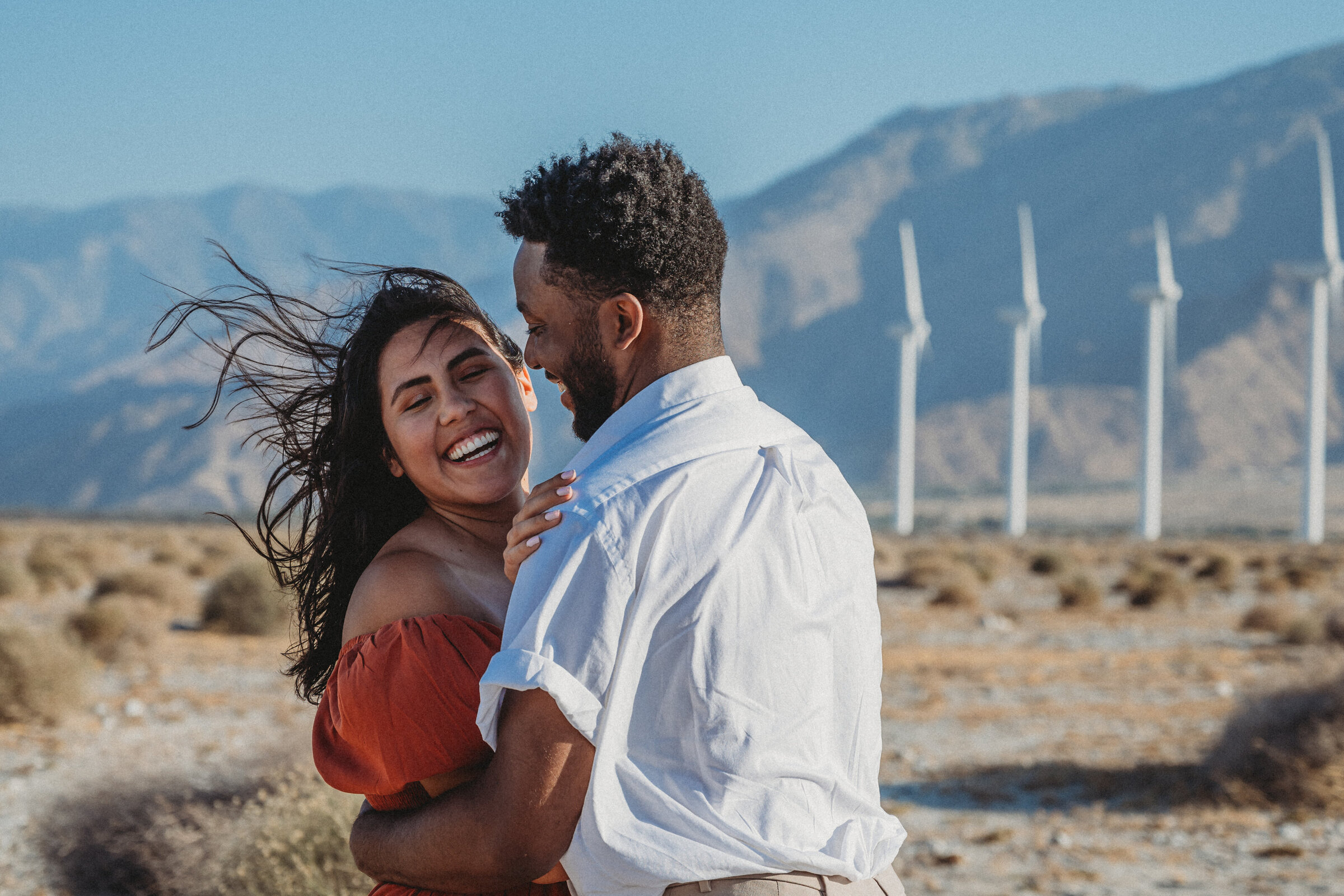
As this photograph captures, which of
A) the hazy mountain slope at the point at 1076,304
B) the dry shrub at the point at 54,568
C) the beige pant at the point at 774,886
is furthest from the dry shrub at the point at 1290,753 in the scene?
the hazy mountain slope at the point at 1076,304

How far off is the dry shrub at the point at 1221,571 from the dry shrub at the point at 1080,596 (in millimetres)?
6549

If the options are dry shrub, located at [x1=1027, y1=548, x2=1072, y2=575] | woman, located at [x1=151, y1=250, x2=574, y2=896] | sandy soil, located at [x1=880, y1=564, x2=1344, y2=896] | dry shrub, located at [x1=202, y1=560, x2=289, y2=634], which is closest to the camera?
woman, located at [x1=151, y1=250, x2=574, y2=896]

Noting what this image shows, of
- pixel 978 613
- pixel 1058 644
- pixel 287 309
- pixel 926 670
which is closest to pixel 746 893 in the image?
pixel 287 309

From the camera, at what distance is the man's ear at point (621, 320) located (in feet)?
9.39

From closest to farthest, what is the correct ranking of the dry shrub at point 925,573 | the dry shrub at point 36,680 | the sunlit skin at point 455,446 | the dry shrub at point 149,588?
the sunlit skin at point 455,446, the dry shrub at point 36,680, the dry shrub at point 149,588, the dry shrub at point 925,573

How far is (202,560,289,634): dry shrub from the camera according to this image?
2422 centimetres

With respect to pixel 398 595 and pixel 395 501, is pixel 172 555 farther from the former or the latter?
pixel 398 595

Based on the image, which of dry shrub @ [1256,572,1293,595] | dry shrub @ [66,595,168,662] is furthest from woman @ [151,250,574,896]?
dry shrub @ [1256,572,1293,595]

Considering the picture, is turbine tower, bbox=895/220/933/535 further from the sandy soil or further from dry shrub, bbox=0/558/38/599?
dry shrub, bbox=0/558/38/599

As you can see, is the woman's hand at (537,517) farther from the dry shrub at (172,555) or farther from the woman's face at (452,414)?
the dry shrub at (172,555)

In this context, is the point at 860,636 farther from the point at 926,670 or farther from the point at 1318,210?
the point at 1318,210

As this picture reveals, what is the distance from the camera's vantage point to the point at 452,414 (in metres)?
3.57

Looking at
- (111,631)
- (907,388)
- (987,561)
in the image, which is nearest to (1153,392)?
(907,388)

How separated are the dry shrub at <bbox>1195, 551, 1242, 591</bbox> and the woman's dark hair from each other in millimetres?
36272
